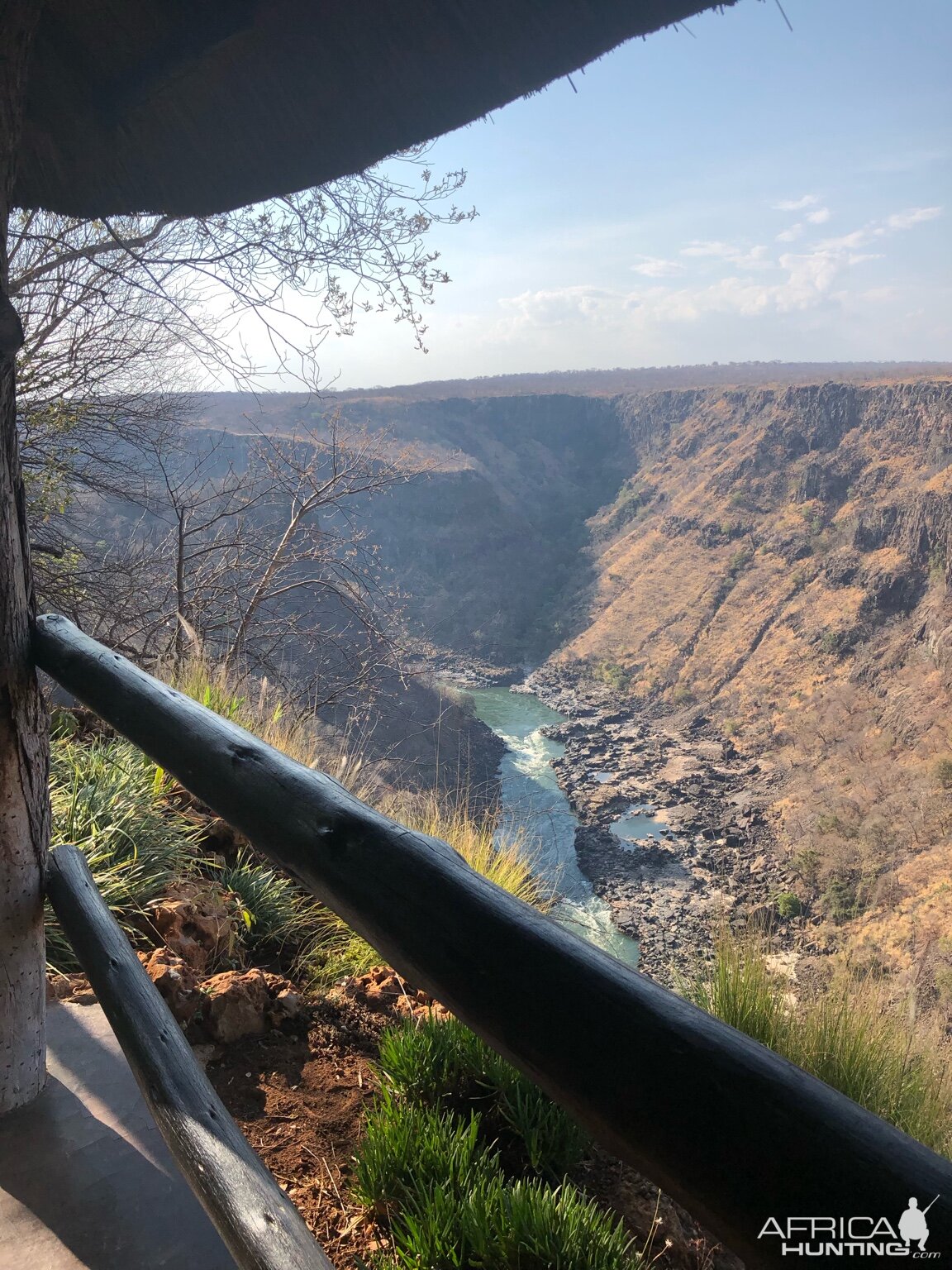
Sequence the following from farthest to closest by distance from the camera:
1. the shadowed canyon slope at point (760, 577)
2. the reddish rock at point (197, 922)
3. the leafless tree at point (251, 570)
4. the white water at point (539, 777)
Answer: the shadowed canyon slope at point (760, 577), the white water at point (539, 777), the leafless tree at point (251, 570), the reddish rock at point (197, 922)

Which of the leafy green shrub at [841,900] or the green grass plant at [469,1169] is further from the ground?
the green grass plant at [469,1169]

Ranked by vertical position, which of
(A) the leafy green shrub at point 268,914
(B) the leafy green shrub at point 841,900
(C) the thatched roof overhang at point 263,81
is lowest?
(B) the leafy green shrub at point 841,900

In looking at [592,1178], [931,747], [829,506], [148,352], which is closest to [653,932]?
[931,747]

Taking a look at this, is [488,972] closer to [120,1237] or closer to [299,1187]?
[120,1237]

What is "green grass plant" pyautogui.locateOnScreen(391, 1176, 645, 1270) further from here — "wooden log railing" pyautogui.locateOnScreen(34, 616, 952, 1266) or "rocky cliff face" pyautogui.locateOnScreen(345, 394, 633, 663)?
"rocky cliff face" pyautogui.locateOnScreen(345, 394, 633, 663)

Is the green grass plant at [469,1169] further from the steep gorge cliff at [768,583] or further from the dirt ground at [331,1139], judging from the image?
the steep gorge cliff at [768,583]

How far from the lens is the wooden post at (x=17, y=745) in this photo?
56.9 inches

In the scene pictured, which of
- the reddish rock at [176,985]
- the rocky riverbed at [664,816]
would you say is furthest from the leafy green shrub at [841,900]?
the reddish rock at [176,985]

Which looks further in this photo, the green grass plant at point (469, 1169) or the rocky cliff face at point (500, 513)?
the rocky cliff face at point (500, 513)

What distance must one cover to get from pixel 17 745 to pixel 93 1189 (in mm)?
991

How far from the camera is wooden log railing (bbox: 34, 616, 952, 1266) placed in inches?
20.2

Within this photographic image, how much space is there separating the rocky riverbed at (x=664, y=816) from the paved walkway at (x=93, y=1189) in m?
19.9

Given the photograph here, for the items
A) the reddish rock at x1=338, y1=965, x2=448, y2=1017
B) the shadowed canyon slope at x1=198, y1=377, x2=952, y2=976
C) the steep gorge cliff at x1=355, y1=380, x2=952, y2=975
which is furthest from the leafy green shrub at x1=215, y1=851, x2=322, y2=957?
the shadowed canyon slope at x1=198, y1=377, x2=952, y2=976

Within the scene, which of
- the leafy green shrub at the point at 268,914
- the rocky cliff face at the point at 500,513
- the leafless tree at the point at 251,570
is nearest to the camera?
the leafy green shrub at the point at 268,914
